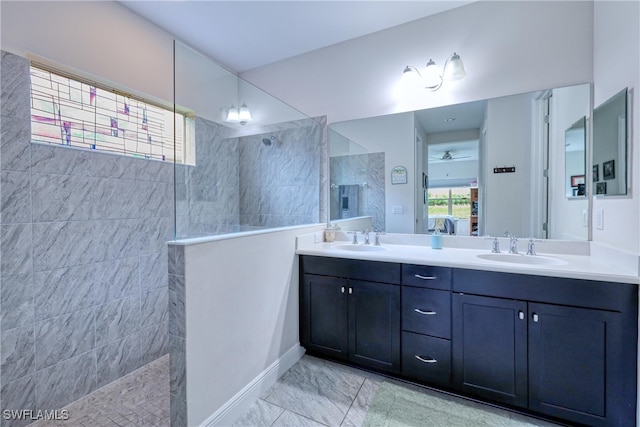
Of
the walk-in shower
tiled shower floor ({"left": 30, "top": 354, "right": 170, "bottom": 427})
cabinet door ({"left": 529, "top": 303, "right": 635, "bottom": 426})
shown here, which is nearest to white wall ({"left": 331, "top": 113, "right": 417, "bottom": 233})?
the walk-in shower

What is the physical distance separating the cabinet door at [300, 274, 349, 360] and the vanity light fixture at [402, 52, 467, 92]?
1670mm

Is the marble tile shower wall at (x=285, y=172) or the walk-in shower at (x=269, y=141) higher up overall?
the walk-in shower at (x=269, y=141)

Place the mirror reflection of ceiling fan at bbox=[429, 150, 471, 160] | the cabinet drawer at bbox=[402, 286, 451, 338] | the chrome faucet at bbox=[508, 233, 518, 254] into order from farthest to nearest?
the mirror reflection of ceiling fan at bbox=[429, 150, 471, 160]
the chrome faucet at bbox=[508, 233, 518, 254]
the cabinet drawer at bbox=[402, 286, 451, 338]

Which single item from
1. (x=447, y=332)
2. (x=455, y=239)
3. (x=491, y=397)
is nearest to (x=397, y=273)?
(x=447, y=332)

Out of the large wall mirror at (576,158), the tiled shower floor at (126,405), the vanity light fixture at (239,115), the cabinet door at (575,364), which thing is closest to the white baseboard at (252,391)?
the tiled shower floor at (126,405)

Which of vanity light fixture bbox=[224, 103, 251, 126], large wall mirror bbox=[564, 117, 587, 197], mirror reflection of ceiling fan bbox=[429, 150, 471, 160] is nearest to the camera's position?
large wall mirror bbox=[564, 117, 587, 197]

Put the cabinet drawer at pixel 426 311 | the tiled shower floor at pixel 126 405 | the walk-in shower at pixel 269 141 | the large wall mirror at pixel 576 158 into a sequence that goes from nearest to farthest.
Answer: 1. the tiled shower floor at pixel 126 405
2. the cabinet drawer at pixel 426 311
3. the large wall mirror at pixel 576 158
4. the walk-in shower at pixel 269 141

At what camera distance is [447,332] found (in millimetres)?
1704

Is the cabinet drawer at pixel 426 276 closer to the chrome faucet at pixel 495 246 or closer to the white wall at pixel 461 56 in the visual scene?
the chrome faucet at pixel 495 246

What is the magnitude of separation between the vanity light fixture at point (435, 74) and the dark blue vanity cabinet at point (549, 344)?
4.71ft

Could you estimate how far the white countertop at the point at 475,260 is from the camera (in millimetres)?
1387

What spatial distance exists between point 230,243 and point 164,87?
165cm

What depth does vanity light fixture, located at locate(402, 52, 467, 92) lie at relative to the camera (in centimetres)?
204

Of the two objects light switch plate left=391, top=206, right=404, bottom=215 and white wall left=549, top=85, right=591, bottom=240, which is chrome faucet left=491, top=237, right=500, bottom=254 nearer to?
white wall left=549, top=85, right=591, bottom=240
